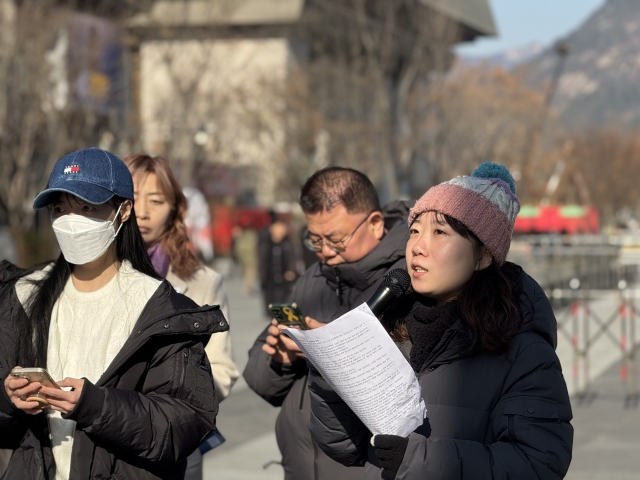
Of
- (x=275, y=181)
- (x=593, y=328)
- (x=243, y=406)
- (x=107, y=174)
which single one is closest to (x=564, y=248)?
(x=593, y=328)

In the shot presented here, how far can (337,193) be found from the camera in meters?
4.49

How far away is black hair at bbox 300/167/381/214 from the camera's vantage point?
448 centimetres

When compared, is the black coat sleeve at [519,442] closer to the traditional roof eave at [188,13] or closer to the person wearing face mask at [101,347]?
the person wearing face mask at [101,347]

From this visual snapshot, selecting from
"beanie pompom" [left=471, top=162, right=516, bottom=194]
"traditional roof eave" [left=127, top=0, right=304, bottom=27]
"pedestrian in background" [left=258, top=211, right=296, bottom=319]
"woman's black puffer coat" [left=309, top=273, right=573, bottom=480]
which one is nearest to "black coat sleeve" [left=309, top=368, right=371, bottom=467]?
"woman's black puffer coat" [left=309, top=273, right=573, bottom=480]

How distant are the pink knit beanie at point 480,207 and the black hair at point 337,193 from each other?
3.90ft

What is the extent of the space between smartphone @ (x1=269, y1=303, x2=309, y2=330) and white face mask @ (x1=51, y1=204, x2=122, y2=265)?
69 cm

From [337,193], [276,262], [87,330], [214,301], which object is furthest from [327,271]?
[276,262]

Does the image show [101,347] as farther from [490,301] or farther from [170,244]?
[170,244]

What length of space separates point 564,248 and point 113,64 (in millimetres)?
16309

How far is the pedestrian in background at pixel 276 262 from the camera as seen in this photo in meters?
17.2

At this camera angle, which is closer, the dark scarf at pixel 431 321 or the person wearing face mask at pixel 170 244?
the dark scarf at pixel 431 321

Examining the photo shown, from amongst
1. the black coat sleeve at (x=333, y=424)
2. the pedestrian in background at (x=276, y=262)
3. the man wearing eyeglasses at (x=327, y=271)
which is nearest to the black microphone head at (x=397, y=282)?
the black coat sleeve at (x=333, y=424)

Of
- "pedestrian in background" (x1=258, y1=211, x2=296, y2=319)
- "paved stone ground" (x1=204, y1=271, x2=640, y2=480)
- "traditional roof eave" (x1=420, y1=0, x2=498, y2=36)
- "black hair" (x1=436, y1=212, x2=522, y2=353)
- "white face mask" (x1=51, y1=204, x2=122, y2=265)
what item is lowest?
"paved stone ground" (x1=204, y1=271, x2=640, y2=480)

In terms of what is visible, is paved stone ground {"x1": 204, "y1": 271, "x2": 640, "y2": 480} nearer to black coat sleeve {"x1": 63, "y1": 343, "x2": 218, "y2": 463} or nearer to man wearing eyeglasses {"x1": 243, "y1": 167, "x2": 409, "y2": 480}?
→ man wearing eyeglasses {"x1": 243, "y1": 167, "x2": 409, "y2": 480}
